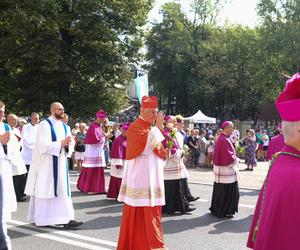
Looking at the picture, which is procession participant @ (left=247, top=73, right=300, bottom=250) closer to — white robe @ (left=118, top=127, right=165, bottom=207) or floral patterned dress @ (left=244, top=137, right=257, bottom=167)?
white robe @ (left=118, top=127, right=165, bottom=207)

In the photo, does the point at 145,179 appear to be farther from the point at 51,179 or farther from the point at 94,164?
the point at 94,164

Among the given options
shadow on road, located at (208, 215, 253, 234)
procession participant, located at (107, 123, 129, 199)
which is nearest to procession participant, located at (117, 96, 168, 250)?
shadow on road, located at (208, 215, 253, 234)

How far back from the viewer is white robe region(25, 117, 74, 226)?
313 inches

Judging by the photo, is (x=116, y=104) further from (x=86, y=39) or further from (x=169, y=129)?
(x=169, y=129)

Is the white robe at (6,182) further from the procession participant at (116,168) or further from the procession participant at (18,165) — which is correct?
the procession participant at (116,168)

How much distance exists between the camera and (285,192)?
2.85 metres

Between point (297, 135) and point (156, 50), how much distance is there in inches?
2087

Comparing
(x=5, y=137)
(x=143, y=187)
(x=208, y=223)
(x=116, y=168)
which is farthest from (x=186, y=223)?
(x=5, y=137)

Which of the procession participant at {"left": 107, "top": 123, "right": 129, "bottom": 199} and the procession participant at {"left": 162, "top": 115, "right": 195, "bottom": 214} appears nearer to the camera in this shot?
the procession participant at {"left": 162, "top": 115, "right": 195, "bottom": 214}

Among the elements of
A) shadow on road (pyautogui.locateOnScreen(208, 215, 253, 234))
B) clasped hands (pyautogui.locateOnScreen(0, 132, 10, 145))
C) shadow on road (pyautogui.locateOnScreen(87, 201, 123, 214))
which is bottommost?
shadow on road (pyautogui.locateOnScreen(208, 215, 253, 234))

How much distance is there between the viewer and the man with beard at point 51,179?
7957 millimetres

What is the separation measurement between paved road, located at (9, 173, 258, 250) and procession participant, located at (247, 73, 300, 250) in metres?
4.22

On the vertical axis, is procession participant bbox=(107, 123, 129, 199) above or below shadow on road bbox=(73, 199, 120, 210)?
above

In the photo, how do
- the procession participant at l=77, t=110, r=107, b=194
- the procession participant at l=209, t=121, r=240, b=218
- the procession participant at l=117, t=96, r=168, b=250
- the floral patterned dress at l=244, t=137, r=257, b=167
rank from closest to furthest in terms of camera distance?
the procession participant at l=117, t=96, r=168, b=250 → the procession participant at l=209, t=121, r=240, b=218 → the procession participant at l=77, t=110, r=107, b=194 → the floral patterned dress at l=244, t=137, r=257, b=167
